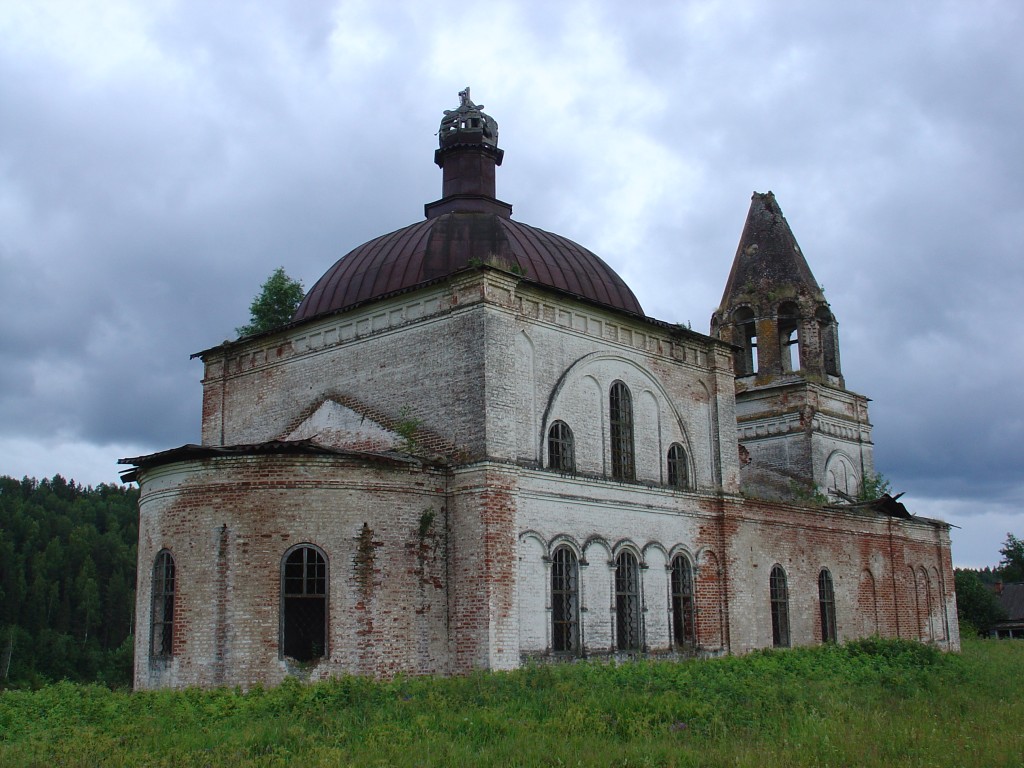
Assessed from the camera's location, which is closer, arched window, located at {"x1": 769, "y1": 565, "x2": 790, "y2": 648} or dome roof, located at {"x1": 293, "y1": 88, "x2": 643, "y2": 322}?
dome roof, located at {"x1": 293, "y1": 88, "x2": 643, "y2": 322}

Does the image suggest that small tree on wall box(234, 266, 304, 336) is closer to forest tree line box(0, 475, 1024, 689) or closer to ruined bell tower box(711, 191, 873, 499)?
ruined bell tower box(711, 191, 873, 499)

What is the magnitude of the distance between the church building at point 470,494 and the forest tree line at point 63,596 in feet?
146

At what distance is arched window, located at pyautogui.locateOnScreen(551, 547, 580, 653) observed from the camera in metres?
17.0

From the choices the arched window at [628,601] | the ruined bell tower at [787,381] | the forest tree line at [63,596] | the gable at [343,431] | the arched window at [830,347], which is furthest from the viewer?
the forest tree line at [63,596]

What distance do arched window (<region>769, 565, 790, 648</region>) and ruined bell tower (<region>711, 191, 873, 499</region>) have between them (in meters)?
4.89

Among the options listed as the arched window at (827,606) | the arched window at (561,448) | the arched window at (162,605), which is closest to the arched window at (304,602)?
the arched window at (162,605)

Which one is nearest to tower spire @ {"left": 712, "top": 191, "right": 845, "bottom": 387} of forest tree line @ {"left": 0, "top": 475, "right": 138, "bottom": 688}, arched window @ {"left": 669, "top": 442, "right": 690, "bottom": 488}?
arched window @ {"left": 669, "top": 442, "right": 690, "bottom": 488}

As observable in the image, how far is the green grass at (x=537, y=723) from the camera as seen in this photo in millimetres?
9750

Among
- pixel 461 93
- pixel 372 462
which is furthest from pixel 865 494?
pixel 372 462

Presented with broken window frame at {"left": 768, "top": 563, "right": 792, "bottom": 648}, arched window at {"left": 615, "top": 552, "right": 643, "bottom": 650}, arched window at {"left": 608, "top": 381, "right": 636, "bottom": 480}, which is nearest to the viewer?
arched window at {"left": 615, "top": 552, "right": 643, "bottom": 650}

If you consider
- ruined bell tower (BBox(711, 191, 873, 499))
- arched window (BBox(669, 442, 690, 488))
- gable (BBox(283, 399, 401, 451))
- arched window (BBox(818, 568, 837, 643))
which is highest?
A: ruined bell tower (BBox(711, 191, 873, 499))

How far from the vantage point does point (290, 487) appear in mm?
15258

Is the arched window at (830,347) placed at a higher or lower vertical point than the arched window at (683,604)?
higher

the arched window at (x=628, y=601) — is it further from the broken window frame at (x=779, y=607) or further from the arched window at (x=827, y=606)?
the arched window at (x=827, y=606)
